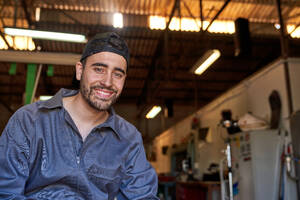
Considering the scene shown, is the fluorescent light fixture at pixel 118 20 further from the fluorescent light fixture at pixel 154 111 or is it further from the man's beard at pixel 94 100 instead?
the man's beard at pixel 94 100

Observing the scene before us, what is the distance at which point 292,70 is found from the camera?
531 centimetres

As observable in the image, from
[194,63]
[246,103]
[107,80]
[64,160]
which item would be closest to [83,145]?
[64,160]

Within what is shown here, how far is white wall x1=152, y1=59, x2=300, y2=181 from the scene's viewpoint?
5.32 meters

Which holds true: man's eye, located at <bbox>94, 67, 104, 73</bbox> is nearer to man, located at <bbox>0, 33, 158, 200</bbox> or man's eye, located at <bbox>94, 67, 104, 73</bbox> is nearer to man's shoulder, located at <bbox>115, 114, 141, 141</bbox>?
man, located at <bbox>0, 33, 158, 200</bbox>

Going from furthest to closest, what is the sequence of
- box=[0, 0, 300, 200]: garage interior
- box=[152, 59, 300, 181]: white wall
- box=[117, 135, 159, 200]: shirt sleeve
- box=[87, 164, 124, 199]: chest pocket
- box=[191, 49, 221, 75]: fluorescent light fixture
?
box=[191, 49, 221, 75]: fluorescent light fixture
box=[152, 59, 300, 181]: white wall
box=[0, 0, 300, 200]: garage interior
box=[117, 135, 159, 200]: shirt sleeve
box=[87, 164, 124, 199]: chest pocket

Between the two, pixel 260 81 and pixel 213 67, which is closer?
pixel 260 81

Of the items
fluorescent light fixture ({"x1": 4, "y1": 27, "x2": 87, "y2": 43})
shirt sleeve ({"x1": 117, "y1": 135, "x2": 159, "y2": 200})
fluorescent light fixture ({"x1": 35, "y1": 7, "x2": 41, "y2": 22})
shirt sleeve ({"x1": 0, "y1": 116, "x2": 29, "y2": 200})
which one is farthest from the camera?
fluorescent light fixture ({"x1": 35, "y1": 7, "x2": 41, "y2": 22})

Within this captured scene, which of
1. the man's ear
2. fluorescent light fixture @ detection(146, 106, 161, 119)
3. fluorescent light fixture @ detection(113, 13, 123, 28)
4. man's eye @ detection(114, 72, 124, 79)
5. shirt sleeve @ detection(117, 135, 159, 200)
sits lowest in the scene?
shirt sleeve @ detection(117, 135, 159, 200)

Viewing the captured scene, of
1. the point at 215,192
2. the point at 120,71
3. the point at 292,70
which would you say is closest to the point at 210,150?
the point at 215,192

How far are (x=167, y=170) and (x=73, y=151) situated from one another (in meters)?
11.8

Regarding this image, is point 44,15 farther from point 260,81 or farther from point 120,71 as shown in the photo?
point 120,71

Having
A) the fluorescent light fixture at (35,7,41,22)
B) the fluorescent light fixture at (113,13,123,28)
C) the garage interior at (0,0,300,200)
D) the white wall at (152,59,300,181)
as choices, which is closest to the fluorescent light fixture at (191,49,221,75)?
the garage interior at (0,0,300,200)

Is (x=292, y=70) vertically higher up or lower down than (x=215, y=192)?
higher up

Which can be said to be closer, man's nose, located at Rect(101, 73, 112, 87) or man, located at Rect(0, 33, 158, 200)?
man, located at Rect(0, 33, 158, 200)
